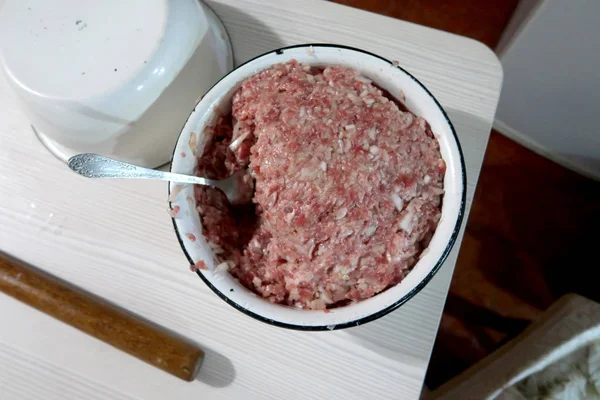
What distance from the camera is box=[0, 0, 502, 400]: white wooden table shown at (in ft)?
2.05

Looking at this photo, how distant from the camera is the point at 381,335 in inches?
24.6

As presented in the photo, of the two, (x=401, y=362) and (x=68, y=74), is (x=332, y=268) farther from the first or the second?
(x=68, y=74)

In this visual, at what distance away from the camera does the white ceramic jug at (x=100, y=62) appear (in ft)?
1.78

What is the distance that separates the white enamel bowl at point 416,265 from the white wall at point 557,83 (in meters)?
0.51

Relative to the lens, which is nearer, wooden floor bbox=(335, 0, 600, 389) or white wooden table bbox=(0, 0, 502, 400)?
white wooden table bbox=(0, 0, 502, 400)

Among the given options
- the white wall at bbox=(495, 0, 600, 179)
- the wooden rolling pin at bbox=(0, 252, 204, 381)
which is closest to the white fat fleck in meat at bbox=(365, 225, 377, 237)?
the wooden rolling pin at bbox=(0, 252, 204, 381)

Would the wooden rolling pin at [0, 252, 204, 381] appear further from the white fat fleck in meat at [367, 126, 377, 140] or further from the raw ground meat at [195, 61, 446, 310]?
the white fat fleck in meat at [367, 126, 377, 140]

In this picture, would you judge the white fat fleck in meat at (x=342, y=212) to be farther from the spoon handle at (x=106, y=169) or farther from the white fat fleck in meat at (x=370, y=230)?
the spoon handle at (x=106, y=169)

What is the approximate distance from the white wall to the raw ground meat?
56 centimetres

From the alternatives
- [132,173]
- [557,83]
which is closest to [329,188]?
[132,173]

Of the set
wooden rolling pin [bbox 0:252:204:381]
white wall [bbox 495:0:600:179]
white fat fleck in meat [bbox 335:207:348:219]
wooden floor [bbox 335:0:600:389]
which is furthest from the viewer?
wooden floor [bbox 335:0:600:389]

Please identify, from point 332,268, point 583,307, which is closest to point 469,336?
point 583,307

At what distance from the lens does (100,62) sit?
21.5 inches

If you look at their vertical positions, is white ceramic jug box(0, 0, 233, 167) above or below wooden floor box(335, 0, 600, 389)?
above
